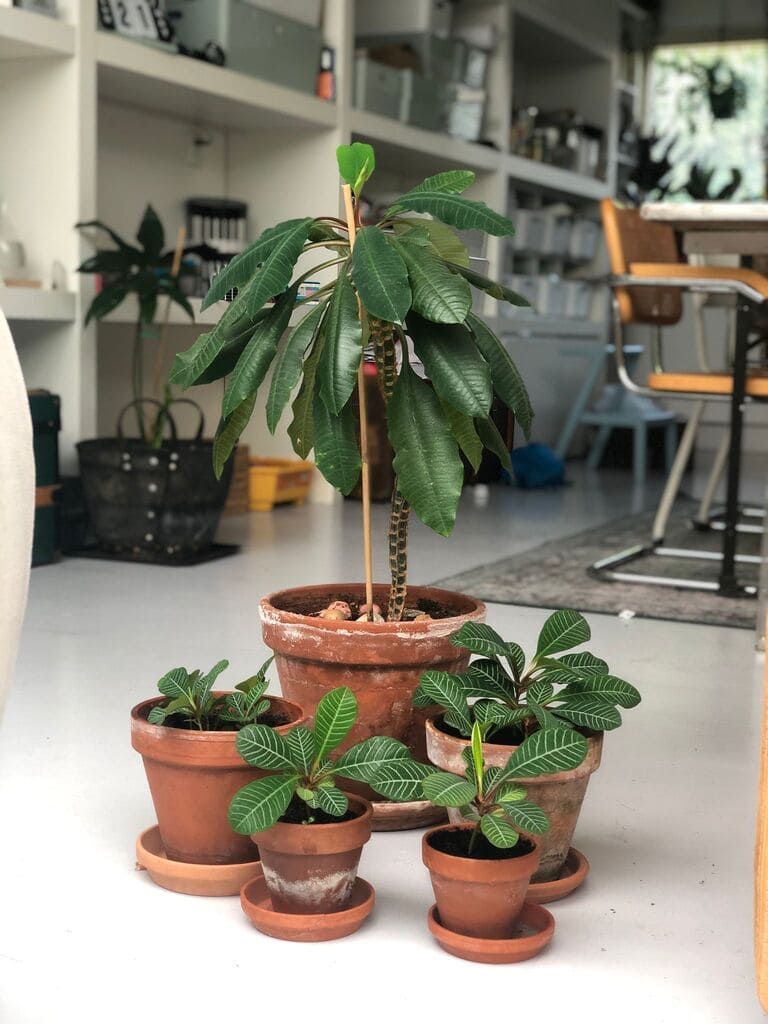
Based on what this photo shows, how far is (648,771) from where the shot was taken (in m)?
1.98

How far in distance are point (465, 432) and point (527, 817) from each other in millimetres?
514

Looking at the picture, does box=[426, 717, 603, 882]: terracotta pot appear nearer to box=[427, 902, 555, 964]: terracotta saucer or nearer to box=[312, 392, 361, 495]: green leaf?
box=[427, 902, 555, 964]: terracotta saucer

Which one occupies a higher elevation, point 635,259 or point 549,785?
point 635,259

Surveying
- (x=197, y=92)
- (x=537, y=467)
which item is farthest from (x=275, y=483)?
(x=537, y=467)

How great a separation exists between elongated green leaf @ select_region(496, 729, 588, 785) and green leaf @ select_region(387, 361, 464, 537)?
0.28 metres

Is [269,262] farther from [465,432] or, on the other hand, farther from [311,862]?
[311,862]

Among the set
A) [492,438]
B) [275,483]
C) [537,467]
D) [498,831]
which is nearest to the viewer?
[498,831]

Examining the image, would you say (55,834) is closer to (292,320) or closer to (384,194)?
(292,320)

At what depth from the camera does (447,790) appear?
1.33 meters

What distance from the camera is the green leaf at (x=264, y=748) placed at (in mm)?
1381

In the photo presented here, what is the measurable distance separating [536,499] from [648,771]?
3590 mm

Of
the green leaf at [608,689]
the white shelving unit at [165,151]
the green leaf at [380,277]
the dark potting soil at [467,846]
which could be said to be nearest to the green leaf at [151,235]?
the white shelving unit at [165,151]

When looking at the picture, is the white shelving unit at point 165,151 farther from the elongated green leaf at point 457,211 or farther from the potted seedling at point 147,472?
the elongated green leaf at point 457,211

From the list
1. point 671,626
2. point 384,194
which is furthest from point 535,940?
point 384,194
